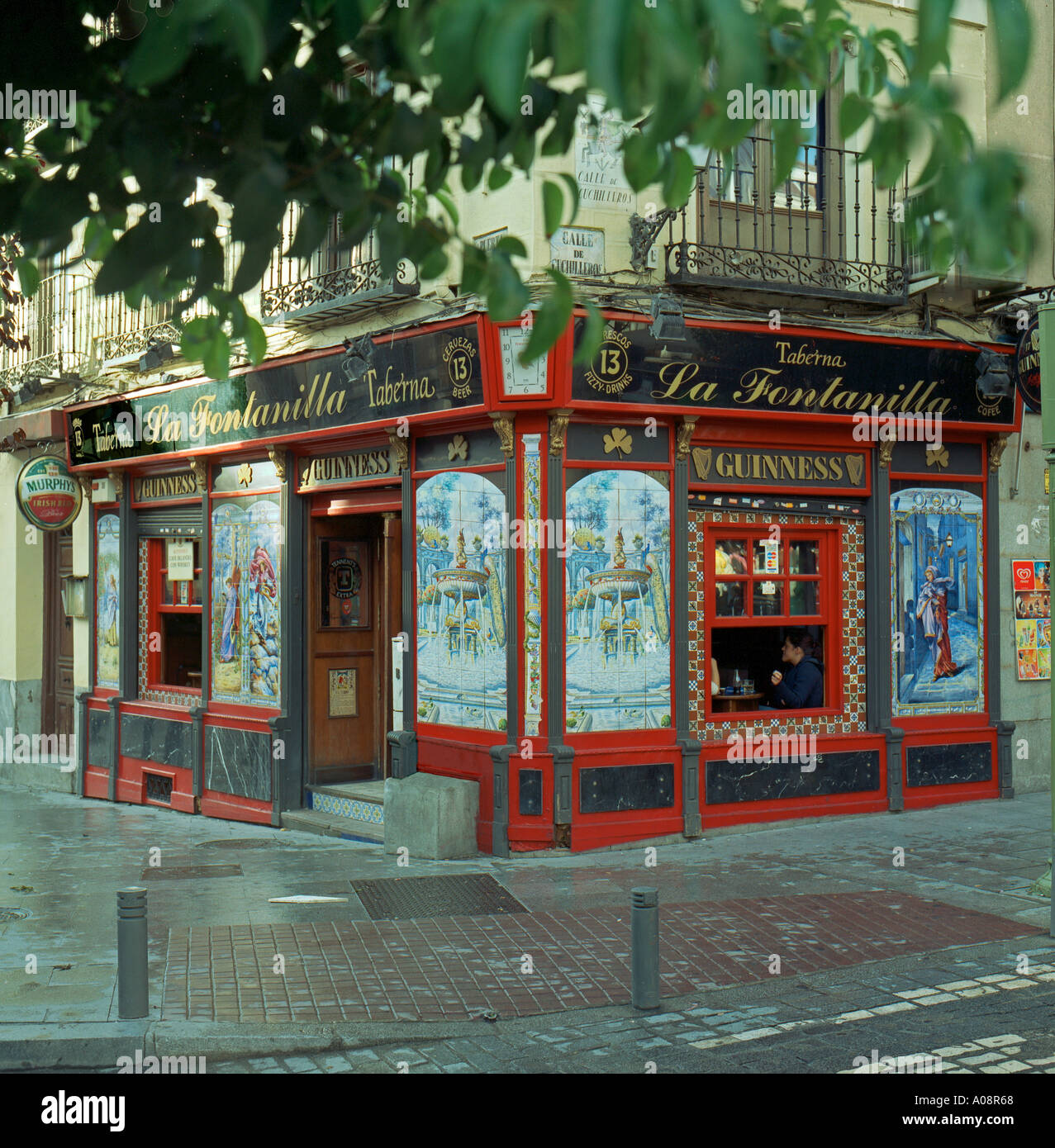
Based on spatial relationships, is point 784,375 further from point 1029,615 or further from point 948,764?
point 948,764

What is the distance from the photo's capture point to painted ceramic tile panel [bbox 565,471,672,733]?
35.6 feet

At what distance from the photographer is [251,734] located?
1328 centimetres

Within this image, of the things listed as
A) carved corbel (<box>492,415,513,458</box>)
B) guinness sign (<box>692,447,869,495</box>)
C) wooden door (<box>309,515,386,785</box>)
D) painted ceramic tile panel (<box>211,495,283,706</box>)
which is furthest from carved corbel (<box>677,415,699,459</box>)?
painted ceramic tile panel (<box>211,495,283,706</box>)

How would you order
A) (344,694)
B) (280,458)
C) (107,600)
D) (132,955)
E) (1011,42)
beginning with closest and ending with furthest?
1. (1011,42)
2. (132,955)
3. (280,458)
4. (344,694)
5. (107,600)

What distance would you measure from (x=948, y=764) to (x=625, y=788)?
141 inches

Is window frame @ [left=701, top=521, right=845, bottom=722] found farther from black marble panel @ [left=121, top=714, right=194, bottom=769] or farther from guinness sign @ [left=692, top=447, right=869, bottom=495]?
black marble panel @ [left=121, top=714, right=194, bottom=769]

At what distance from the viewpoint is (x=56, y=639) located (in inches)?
696

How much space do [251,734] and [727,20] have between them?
37.8 ft

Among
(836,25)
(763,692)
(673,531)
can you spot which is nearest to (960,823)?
(763,692)

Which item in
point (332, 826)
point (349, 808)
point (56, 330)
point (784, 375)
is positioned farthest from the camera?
point (56, 330)

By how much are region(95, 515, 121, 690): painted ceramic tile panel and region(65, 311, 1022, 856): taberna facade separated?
1.58 m

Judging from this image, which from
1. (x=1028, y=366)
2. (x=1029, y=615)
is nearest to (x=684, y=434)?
(x=1028, y=366)
